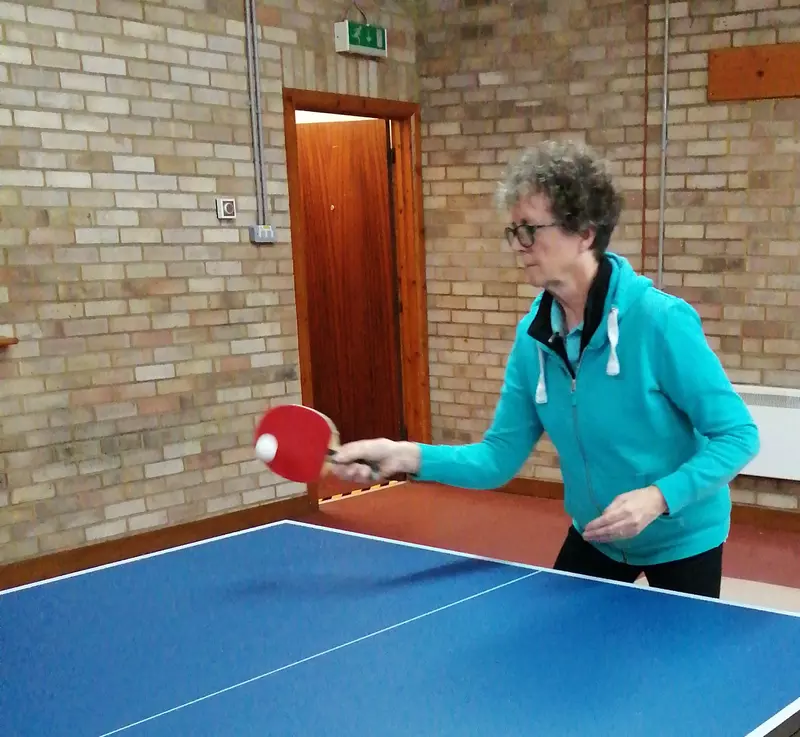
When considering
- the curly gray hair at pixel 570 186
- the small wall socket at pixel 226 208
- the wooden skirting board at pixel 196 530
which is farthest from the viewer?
the small wall socket at pixel 226 208

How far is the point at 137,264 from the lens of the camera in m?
4.06

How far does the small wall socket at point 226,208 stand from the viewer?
4340 millimetres

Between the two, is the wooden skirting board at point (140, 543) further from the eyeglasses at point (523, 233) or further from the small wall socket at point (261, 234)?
the eyeglasses at point (523, 233)

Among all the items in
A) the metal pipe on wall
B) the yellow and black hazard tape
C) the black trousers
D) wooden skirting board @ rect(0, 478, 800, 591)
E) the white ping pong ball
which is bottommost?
the yellow and black hazard tape

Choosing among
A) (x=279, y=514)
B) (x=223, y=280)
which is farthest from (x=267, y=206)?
(x=279, y=514)

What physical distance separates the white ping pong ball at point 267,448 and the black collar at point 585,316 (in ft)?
1.90

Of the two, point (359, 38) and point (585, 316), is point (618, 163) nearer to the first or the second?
point (359, 38)

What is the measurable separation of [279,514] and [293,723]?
3.45m

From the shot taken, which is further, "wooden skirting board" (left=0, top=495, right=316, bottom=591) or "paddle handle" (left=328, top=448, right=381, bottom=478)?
"wooden skirting board" (left=0, top=495, right=316, bottom=591)

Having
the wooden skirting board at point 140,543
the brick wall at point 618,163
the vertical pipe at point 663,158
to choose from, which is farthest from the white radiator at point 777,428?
the wooden skirting board at point 140,543

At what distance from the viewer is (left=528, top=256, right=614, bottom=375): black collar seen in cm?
181

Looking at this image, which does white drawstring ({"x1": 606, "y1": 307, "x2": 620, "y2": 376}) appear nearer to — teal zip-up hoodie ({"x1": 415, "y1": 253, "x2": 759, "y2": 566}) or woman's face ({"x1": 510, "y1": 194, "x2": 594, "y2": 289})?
teal zip-up hoodie ({"x1": 415, "y1": 253, "x2": 759, "y2": 566})

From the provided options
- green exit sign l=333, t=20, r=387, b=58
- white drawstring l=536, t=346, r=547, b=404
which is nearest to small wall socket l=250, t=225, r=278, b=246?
green exit sign l=333, t=20, r=387, b=58

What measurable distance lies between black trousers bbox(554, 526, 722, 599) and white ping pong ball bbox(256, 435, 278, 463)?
648 millimetres
